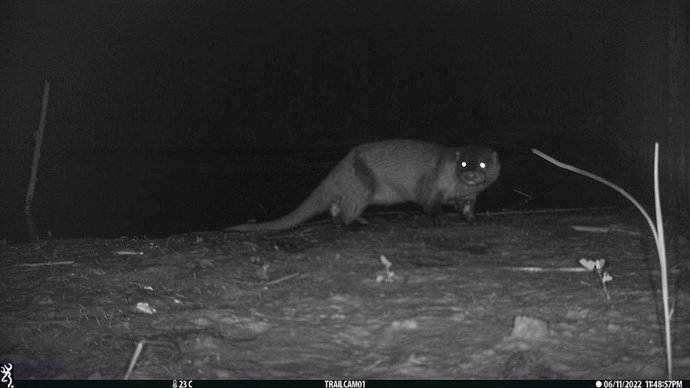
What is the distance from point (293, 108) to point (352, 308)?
66.6ft

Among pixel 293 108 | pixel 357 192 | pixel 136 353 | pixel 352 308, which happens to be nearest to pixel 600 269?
pixel 352 308

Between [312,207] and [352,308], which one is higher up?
[312,207]

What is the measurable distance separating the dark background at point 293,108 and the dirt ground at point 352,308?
3883 millimetres

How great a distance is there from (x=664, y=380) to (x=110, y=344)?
2.59 m

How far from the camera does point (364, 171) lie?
7762mm

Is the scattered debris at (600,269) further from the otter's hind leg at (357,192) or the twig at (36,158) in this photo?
the twig at (36,158)

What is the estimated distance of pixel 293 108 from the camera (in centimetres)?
2414

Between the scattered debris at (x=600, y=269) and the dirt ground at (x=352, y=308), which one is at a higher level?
the scattered debris at (x=600, y=269)

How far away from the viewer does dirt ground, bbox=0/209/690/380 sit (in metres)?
3.33

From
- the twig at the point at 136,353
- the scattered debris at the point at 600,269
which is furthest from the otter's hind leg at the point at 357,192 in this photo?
the twig at the point at 136,353

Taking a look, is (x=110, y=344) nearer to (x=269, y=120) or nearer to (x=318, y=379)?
(x=318, y=379)

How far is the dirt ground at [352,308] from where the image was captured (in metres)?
3.33

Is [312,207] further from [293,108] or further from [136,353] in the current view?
[293,108]

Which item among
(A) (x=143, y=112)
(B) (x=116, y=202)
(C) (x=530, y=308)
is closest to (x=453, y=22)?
(A) (x=143, y=112)
